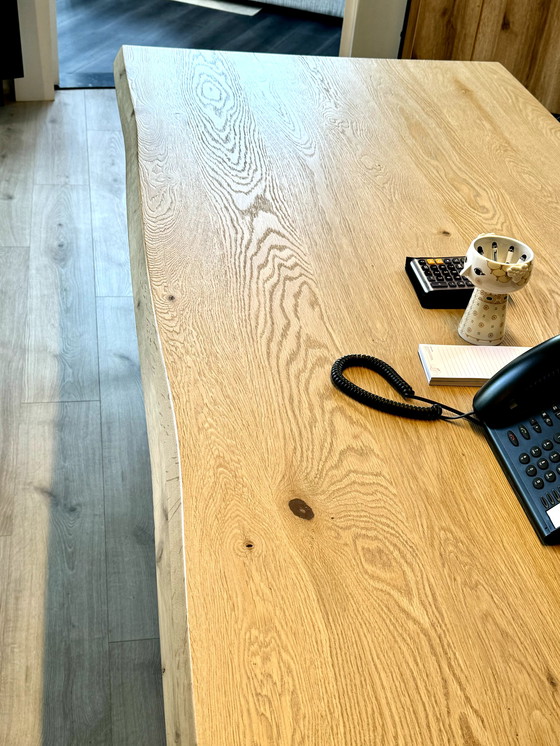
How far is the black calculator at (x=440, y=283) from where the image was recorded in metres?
1.19

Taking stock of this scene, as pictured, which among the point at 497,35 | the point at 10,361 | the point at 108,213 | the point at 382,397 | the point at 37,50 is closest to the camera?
the point at 382,397

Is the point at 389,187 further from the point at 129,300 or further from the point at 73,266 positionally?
the point at 73,266

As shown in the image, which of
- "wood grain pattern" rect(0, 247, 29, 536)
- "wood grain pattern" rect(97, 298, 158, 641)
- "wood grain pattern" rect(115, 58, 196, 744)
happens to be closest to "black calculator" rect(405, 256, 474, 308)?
"wood grain pattern" rect(115, 58, 196, 744)

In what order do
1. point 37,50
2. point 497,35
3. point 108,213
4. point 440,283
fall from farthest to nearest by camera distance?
point 497,35, point 37,50, point 108,213, point 440,283

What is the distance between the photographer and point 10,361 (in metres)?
2.01

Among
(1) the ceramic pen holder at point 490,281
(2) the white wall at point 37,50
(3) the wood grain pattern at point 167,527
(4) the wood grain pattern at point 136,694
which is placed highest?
(1) the ceramic pen holder at point 490,281

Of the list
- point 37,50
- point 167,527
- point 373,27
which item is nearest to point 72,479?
point 167,527

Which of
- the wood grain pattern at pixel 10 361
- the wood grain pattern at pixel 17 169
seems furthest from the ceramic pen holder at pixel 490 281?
the wood grain pattern at pixel 17 169

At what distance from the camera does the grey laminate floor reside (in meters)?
1.35

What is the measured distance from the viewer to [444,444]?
0.97 meters

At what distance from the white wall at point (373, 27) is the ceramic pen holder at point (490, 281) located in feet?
8.65

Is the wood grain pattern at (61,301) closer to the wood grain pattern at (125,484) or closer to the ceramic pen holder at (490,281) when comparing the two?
the wood grain pattern at (125,484)

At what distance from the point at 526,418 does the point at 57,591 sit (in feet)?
3.11

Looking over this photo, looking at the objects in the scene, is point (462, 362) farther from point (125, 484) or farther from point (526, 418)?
point (125, 484)
